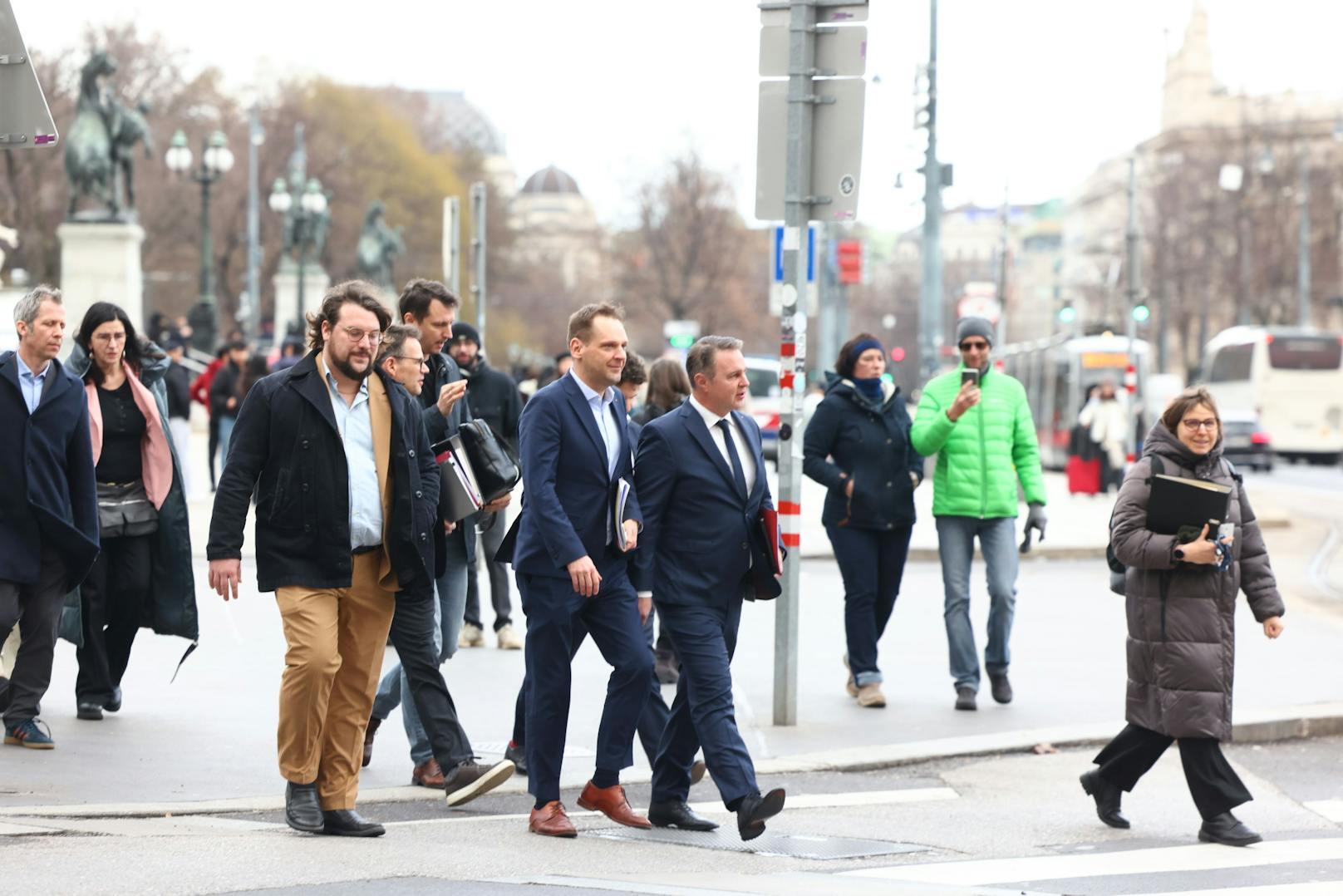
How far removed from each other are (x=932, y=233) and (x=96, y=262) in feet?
44.2

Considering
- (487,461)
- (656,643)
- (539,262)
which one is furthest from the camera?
(539,262)

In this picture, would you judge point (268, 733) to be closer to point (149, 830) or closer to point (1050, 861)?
point (149, 830)

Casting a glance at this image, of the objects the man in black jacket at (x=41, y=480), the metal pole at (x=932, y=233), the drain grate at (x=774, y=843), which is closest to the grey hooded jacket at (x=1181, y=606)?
the drain grate at (x=774, y=843)

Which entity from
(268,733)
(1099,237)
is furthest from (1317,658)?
(1099,237)

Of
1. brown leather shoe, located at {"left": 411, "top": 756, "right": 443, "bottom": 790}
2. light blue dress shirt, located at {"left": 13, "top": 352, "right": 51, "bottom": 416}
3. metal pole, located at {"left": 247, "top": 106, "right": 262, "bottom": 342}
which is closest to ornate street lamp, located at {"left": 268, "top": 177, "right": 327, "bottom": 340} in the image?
metal pole, located at {"left": 247, "top": 106, "right": 262, "bottom": 342}

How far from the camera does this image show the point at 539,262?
355ft

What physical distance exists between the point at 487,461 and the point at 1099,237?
138m

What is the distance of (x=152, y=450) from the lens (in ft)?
29.5

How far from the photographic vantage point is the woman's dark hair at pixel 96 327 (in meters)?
8.80

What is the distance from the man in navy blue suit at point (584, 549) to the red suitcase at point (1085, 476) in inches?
878

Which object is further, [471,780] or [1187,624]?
[471,780]

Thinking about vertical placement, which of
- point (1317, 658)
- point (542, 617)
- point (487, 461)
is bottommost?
point (1317, 658)

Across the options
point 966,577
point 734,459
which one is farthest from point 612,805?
point 966,577

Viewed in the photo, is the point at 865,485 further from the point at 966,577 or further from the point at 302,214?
the point at 302,214
